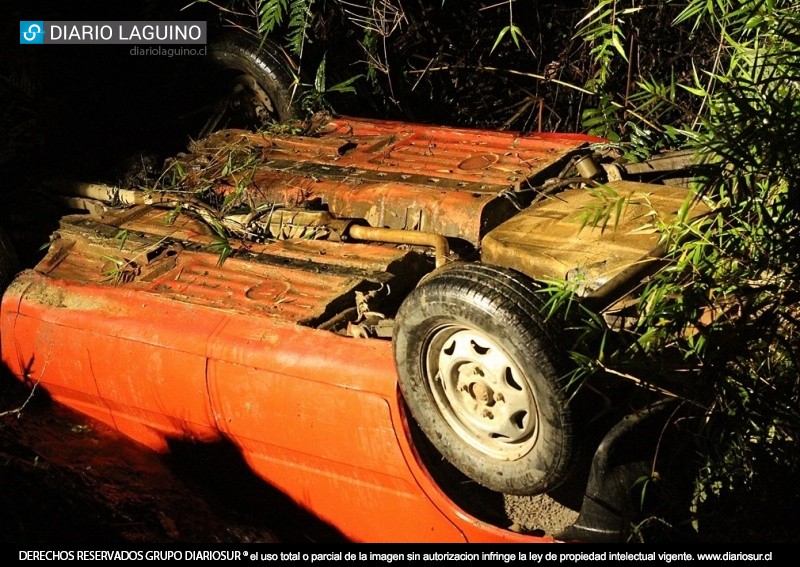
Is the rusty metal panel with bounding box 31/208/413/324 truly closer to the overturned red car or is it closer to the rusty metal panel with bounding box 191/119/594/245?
the overturned red car

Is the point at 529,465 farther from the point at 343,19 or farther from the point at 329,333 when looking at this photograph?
the point at 343,19

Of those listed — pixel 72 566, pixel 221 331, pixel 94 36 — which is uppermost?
pixel 94 36

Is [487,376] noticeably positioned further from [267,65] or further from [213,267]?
[267,65]

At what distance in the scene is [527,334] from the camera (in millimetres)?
2846

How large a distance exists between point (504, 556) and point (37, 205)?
3457 millimetres

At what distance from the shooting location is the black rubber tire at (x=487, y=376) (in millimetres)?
2865

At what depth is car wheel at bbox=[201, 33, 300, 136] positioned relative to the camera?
18.7 ft

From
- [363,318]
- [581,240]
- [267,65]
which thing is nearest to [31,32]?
[267,65]

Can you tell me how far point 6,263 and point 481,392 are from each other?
2.61 metres

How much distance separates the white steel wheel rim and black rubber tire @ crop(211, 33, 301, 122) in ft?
9.38

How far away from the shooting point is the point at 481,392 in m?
3.10

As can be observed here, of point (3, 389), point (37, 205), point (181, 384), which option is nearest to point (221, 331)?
point (181, 384)

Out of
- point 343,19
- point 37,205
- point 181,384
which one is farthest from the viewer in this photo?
point 343,19

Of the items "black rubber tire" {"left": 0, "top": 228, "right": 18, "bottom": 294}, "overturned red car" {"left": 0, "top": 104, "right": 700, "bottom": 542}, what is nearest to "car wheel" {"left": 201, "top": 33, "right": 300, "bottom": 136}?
"overturned red car" {"left": 0, "top": 104, "right": 700, "bottom": 542}
